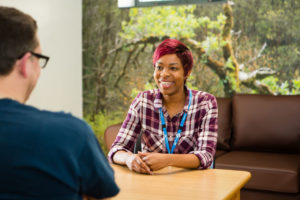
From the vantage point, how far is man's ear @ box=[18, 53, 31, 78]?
923 millimetres

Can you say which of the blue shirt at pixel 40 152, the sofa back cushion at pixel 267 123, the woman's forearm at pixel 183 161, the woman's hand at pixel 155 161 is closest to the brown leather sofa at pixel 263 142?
the sofa back cushion at pixel 267 123

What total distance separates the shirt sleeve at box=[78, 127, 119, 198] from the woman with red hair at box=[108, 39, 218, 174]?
111 centimetres

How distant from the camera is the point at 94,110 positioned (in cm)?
510

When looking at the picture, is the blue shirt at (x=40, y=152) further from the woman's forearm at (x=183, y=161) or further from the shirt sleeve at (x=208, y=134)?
the shirt sleeve at (x=208, y=134)

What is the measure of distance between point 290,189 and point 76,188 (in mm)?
2527

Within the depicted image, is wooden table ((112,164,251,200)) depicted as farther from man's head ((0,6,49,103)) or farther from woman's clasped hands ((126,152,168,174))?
man's head ((0,6,49,103))

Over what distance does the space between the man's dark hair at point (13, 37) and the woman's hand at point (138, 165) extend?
1030mm

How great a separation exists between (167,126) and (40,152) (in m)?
1.48

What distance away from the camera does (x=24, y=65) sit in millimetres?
926

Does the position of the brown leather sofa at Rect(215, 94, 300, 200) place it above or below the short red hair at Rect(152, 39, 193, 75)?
below

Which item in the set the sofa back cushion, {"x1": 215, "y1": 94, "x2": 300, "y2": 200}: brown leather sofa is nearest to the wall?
{"x1": 215, "y1": 94, "x2": 300, "y2": 200}: brown leather sofa

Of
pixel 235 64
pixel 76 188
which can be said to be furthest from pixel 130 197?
pixel 235 64

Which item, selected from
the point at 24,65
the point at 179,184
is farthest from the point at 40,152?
the point at 179,184

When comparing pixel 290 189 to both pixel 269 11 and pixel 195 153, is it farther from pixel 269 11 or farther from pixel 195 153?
pixel 269 11
